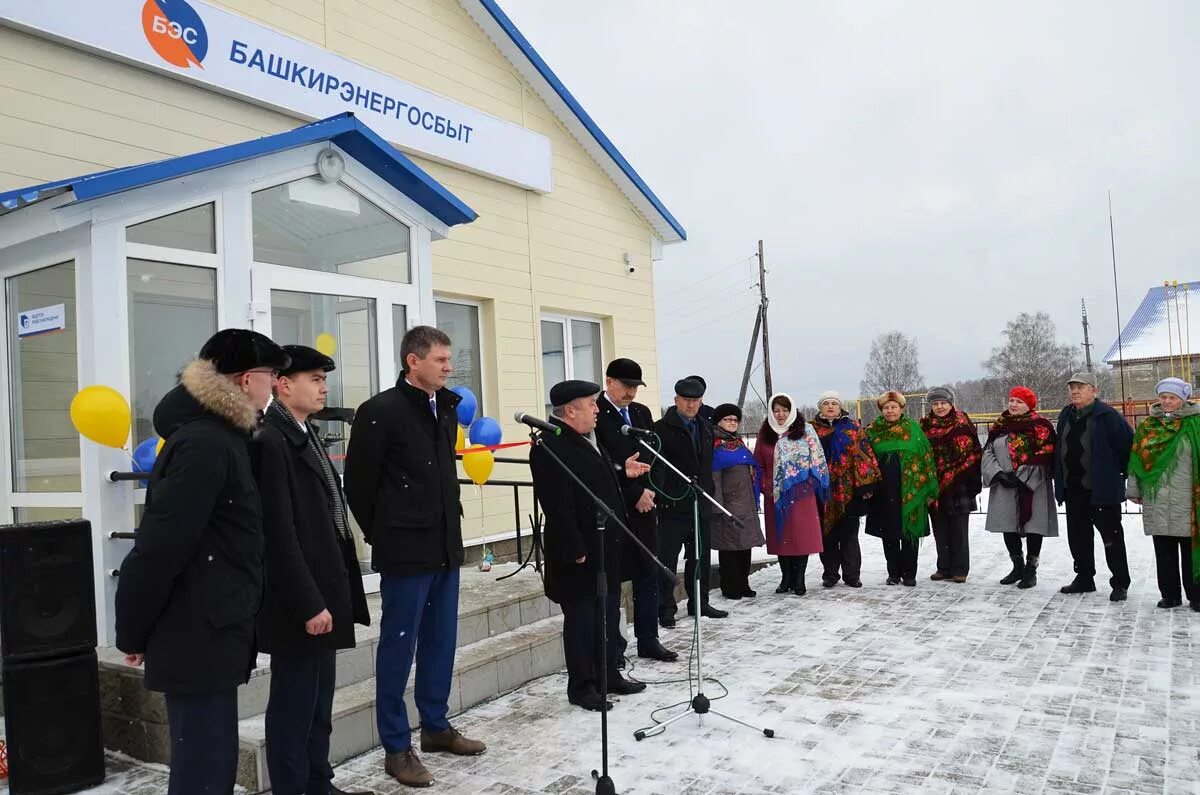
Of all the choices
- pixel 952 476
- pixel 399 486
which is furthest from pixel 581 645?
pixel 952 476

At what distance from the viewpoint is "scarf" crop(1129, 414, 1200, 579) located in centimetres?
629

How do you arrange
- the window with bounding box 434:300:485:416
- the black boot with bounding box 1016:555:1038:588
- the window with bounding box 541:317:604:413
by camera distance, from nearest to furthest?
the black boot with bounding box 1016:555:1038:588, the window with bounding box 434:300:485:416, the window with bounding box 541:317:604:413

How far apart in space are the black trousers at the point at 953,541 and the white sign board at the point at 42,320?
22.0 feet

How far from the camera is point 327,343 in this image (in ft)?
17.7

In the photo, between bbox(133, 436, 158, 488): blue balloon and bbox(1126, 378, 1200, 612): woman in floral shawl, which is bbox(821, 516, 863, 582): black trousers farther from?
bbox(133, 436, 158, 488): blue balloon

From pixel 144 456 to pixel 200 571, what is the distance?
2.12m

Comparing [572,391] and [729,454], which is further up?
[572,391]

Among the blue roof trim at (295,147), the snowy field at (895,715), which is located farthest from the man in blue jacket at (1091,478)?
the blue roof trim at (295,147)

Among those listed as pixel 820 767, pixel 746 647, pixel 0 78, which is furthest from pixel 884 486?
pixel 0 78

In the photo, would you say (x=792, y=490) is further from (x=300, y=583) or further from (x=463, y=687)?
(x=300, y=583)

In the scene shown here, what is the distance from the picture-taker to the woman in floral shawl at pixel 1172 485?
6309mm

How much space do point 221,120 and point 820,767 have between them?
5.46m

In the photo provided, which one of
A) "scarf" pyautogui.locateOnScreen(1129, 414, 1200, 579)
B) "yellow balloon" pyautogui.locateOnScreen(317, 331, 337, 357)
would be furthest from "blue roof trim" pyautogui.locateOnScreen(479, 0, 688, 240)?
"scarf" pyautogui.locateOnScreen(1129, 414, 1200, 579)

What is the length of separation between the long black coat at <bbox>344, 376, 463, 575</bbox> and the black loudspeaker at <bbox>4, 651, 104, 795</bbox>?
1330mm
